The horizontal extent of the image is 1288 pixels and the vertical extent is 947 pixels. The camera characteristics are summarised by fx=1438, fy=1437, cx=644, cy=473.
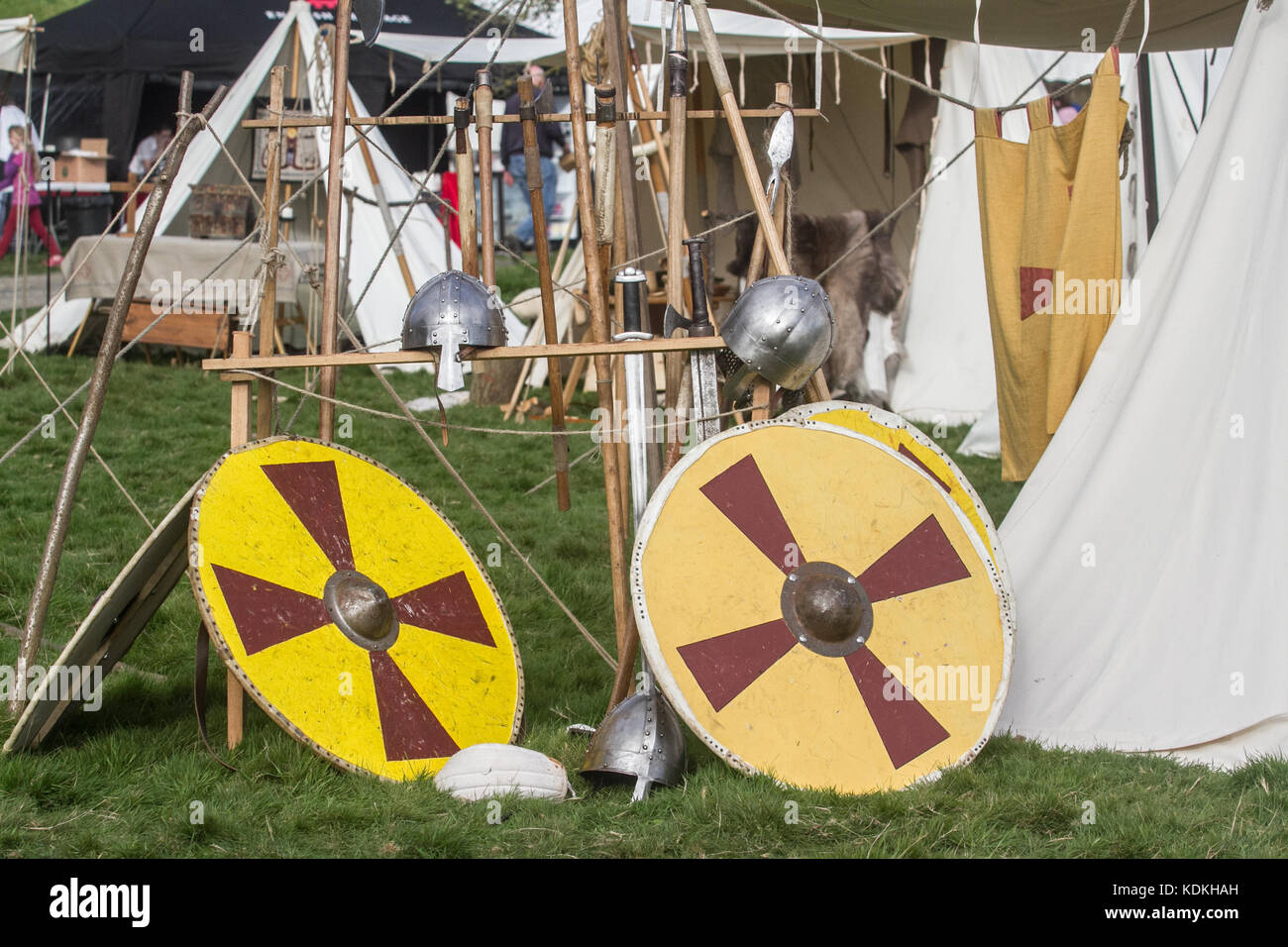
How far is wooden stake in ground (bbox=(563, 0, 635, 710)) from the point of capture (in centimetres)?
374

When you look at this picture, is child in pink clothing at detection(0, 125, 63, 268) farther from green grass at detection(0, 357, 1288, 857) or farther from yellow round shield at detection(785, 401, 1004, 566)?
yellow round shield at detection(785, 401, 1004, 566)

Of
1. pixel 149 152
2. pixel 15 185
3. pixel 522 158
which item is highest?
pixel 522 158

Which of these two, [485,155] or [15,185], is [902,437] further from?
[15,185]

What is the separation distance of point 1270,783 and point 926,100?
632 centimetres

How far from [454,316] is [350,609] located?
2.58 ft

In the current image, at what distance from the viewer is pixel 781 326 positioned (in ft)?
11.1

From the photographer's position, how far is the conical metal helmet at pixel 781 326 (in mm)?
3398

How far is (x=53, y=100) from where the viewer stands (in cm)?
1636

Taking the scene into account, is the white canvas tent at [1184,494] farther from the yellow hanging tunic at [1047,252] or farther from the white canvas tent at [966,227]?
the white canvas tent at [966,227]

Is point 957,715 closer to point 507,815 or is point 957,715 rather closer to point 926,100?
point 507,815

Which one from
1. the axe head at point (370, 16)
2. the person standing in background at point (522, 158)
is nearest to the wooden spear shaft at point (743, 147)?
the axe head at point (370, 16)

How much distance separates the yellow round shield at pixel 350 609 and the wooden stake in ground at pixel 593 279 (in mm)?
363

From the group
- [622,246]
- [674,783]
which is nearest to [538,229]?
[622,246]

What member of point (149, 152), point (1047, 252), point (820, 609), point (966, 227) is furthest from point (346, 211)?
point (820, 609)
